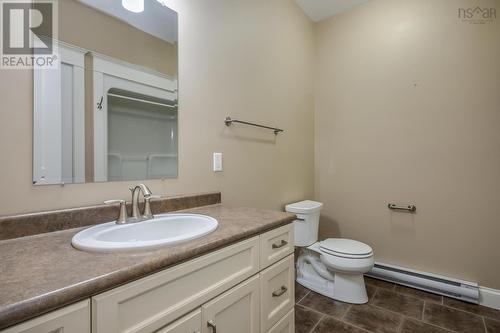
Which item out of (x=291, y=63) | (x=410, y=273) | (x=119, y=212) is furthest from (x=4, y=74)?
(x=410, y=273)

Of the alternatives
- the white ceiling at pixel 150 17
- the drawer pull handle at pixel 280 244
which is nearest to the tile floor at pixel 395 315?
the drawer pull handle at pixel 280 244

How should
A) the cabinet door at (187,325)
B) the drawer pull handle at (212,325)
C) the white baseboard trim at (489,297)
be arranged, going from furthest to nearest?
the white baseboard trim at (489,297), the drawer pull handle at (212,325), the cabinet door at (187,325)

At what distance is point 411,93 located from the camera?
2.12 meters

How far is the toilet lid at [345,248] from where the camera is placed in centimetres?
183

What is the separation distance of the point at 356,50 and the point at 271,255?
2.21 m

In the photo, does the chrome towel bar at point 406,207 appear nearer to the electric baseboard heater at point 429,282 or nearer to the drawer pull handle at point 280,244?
the electric baseboard heater at point 429,282

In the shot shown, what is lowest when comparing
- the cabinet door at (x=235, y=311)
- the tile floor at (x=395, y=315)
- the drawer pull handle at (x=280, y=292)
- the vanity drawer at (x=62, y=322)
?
the tile floor at (x=395, y=315)

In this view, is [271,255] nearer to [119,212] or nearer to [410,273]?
[119,212]

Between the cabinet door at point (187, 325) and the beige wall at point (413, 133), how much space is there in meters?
2.03

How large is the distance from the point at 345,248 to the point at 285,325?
2.95 feet

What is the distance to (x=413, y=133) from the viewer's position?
2.11 metres

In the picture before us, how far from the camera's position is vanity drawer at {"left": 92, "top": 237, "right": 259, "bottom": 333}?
577mm

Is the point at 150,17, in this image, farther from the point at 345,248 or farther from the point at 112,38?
the point at 345,248

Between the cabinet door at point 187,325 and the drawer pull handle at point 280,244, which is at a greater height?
the drawer pull handle at point 280,244
